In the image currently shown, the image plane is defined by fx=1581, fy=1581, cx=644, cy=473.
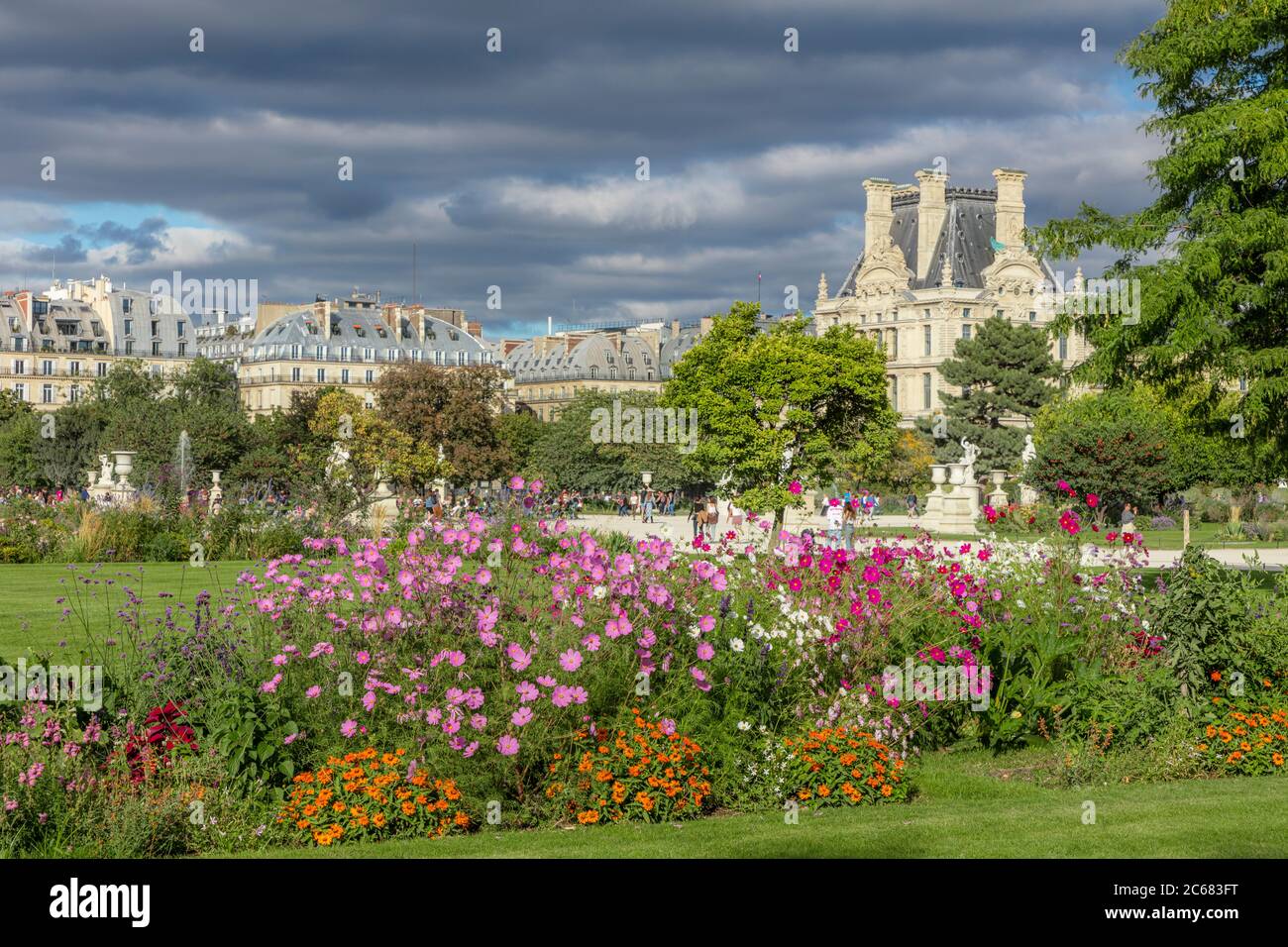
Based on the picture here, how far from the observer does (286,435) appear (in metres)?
73.6

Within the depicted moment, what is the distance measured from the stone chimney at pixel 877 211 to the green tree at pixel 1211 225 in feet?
286

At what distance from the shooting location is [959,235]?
104000 mm

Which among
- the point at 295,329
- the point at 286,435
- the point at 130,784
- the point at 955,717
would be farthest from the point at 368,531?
the point at 295,329

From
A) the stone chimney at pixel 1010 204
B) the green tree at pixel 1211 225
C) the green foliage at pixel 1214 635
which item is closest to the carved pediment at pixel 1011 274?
the stone chimney at pixel 1010 204

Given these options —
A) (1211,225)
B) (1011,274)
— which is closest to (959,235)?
(1011,274)

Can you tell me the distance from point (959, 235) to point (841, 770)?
9855 centimetres

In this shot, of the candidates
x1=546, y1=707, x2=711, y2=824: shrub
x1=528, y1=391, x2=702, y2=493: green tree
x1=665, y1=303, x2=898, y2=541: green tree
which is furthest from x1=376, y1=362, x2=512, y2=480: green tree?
x1=546, y1=707, x2=711, y2=824: shrub

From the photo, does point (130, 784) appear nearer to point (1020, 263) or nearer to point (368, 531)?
point (368, 531)

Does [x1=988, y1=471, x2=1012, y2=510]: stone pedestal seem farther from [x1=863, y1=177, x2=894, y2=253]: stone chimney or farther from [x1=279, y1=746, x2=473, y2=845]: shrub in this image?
[x1=863, y1=177, x2=894, y2=253]: stone chimney

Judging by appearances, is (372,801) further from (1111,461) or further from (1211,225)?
(1111,461)

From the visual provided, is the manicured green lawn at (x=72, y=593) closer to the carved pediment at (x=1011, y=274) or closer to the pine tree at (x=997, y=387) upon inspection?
the pine tree at (x=997, y=387)

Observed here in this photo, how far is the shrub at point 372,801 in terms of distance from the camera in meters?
7.92

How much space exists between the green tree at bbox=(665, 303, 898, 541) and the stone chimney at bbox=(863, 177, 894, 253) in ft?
188
